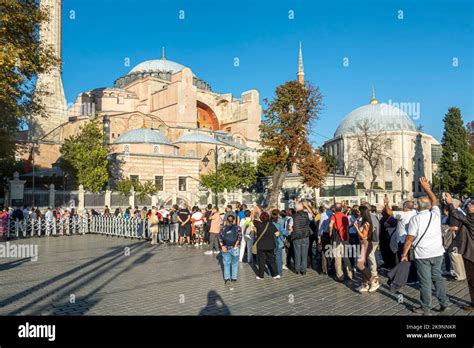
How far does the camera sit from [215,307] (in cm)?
623

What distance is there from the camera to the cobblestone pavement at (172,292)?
6102 millimetres

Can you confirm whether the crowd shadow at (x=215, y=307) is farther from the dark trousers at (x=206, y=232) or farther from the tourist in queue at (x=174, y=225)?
the tourist in queue at (x=174, y=225)

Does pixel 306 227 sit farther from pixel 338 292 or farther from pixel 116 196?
pixel 116 196

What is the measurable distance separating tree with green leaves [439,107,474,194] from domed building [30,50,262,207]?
22669 mm

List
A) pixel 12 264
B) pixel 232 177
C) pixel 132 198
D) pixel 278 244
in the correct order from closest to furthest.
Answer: pixel 278 244 < pixel 12 264 < pixel 132 198 < pixel 232 177

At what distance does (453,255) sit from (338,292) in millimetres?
2835

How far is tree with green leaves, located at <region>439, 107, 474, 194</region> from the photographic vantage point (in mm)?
45281

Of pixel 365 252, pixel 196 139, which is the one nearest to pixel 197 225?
pixel 365 252

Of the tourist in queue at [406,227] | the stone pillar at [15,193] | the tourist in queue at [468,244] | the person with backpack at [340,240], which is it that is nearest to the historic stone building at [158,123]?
the stone pillar at [15,193]

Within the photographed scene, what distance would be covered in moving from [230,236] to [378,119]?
55.4 m

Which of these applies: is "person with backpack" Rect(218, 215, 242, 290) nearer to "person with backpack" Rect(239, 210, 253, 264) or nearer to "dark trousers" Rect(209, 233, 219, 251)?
"person with backpack" Rect(239, 210, 253, 264)

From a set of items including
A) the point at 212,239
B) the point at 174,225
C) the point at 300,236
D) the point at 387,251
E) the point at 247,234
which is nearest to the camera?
the point at 300,236

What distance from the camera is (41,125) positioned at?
4541 centimetres

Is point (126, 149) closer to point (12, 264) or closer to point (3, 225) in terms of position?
point (3, 225)
